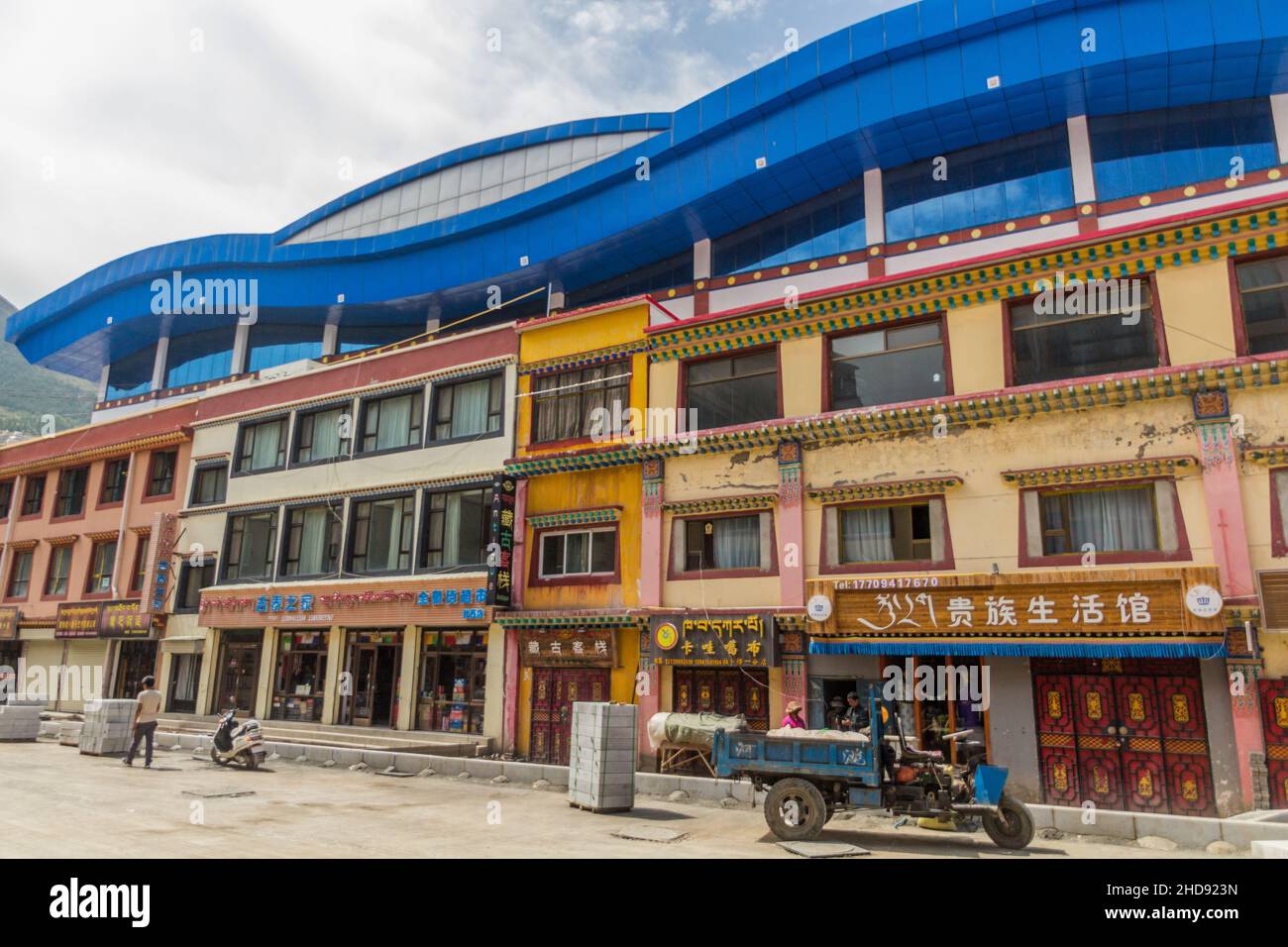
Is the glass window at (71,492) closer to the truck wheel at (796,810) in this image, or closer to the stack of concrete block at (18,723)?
the stack of concrete block at (18,723)

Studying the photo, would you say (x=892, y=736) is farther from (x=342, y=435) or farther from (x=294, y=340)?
(x=294, y=340)

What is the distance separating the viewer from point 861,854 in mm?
11844

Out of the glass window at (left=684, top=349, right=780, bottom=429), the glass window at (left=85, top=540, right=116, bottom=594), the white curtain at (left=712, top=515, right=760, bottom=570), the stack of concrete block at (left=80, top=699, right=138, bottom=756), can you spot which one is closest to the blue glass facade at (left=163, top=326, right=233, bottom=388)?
the glass window at (left=85, top=540, right=116, bottom=594)

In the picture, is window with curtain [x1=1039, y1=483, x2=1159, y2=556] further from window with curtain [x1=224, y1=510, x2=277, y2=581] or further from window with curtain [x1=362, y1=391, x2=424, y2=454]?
window with curtain [x1=224, y1=510, x2=277, y2=581]

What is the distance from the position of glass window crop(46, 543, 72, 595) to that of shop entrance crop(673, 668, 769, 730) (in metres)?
30.6

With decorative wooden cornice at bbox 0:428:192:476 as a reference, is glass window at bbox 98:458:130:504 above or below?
below

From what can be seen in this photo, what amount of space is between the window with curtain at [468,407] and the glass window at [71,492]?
830 inches

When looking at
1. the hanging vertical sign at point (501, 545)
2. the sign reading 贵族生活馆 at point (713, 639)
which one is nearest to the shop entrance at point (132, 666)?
the hanging vertical sign at point (501, 545)

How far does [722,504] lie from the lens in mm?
21625

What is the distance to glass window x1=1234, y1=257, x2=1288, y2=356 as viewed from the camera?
1653 centimetres

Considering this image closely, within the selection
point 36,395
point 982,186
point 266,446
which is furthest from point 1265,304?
point 36,395

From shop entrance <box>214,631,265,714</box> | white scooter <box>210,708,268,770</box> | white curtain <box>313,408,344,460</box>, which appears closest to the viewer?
white scooter <box>210,708,268,770</box>

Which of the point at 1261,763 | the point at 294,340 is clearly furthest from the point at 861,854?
the point at 294,340

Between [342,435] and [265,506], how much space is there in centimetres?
412
